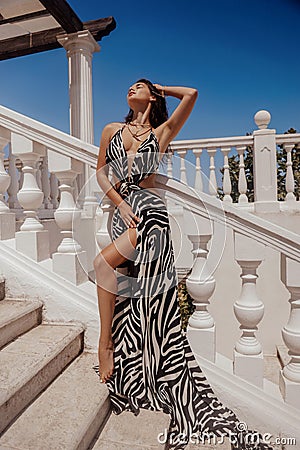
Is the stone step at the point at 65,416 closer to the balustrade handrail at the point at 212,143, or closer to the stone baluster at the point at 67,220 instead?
the stone baluster at the point at 67,220

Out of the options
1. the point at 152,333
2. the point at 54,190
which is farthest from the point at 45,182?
the point at 152,333

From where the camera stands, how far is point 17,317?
1565mm

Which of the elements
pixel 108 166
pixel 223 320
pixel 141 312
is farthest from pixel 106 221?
pixel 223 320

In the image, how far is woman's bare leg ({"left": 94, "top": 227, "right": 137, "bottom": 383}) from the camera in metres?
1.38

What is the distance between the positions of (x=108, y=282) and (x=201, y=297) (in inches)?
17.7

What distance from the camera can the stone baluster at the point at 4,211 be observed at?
1.84 meters

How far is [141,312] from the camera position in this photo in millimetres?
1436

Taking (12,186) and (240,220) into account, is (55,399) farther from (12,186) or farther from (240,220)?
(12,186)

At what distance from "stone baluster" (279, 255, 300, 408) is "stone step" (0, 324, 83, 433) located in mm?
1021

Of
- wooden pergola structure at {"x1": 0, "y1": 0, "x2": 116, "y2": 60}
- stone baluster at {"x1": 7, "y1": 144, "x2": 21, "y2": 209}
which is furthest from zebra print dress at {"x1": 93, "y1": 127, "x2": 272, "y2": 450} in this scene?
wooden pergola structure at {"x1": 0, "y1": 0, "x2": 116, "y2": 60}

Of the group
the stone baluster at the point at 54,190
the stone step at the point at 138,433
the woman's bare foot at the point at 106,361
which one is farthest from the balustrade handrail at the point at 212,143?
the stone step at the point at 138,433

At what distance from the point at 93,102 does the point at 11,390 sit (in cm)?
409

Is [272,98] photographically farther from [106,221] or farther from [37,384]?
[37,384]

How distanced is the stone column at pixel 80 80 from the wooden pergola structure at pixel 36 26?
4.3 inches
